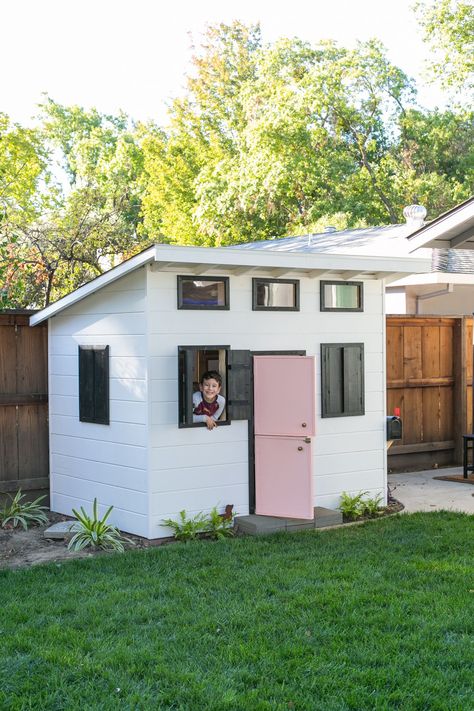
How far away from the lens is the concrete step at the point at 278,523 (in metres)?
7.62

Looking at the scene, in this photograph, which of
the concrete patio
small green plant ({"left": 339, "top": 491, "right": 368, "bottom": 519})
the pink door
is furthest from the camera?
the concrete patio

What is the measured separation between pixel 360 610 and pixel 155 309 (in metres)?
3.32

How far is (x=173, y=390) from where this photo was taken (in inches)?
296

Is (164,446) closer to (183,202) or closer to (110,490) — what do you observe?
(110,490)

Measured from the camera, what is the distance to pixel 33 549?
7.23m

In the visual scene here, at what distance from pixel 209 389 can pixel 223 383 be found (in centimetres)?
36

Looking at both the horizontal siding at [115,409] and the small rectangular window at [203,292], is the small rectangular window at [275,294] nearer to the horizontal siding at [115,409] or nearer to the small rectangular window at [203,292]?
the small rectangular window at [203,292]

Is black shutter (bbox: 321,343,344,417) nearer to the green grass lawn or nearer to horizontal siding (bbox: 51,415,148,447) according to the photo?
→ the green grass lawn

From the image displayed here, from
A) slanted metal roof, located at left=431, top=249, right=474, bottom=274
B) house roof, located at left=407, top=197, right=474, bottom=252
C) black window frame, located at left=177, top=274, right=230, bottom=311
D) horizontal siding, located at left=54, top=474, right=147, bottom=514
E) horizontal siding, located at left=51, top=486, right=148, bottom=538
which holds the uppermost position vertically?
slanted metal roof, located at left=431, top=249, right=474, bottom=274

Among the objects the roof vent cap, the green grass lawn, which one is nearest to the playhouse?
the green grass lawn

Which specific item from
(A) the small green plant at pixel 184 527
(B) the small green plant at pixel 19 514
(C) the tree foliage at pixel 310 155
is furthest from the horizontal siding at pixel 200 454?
(C) the tree foliage at pixel 310 155

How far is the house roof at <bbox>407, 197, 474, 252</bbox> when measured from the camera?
752 centimetres

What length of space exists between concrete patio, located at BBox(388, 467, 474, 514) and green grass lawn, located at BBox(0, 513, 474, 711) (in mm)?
1737

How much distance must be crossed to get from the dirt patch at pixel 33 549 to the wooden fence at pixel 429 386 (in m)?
4.73
